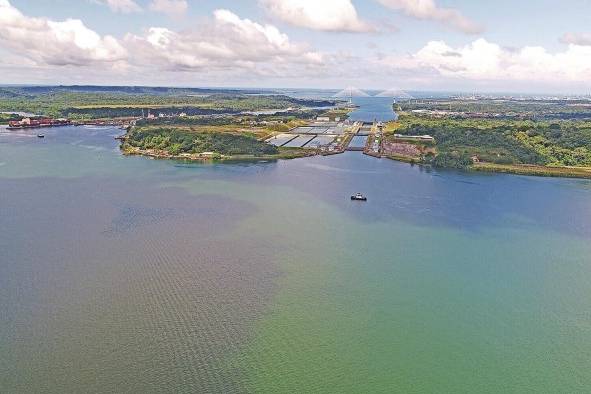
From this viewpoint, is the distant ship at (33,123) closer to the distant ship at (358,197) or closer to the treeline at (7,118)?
the treeline at (7,118)

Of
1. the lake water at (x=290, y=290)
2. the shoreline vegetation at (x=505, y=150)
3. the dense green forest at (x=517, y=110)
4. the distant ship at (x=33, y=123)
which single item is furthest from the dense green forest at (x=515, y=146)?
the distant ship at (x=33, y=123)

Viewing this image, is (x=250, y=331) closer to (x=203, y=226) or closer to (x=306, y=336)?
(x=306, y=336)

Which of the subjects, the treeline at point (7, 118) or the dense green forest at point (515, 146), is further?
the treeline at point (7, 118)

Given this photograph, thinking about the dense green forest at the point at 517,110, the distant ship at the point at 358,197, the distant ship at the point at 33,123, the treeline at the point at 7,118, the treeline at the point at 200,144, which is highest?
the dense green forest at the point at 517,110

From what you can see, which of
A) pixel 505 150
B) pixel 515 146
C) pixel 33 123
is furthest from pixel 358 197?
pixel 33 123

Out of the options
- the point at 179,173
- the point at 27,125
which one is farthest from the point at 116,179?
the point at 27,125

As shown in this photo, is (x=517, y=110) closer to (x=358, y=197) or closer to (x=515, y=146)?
(x=515, y=146)
